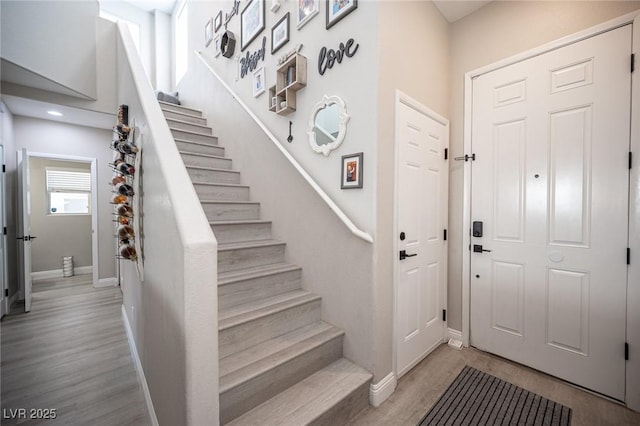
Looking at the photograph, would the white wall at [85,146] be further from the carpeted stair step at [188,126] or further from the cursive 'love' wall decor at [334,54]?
the cursive 'love' wall decor at [334,54]

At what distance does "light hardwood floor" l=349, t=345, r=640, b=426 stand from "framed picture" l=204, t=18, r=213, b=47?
4.79 m

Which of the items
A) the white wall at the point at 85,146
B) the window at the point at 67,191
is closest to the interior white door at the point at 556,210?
the white wall at the point at 85,146

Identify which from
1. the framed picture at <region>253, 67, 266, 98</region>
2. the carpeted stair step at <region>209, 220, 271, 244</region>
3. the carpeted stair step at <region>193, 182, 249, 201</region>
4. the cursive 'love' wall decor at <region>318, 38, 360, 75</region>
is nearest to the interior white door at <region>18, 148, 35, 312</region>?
the carpeted stair step at <region>193, 182, 249, 201</region>

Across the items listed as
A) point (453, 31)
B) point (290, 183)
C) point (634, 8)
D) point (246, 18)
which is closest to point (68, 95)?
point (246, 18)

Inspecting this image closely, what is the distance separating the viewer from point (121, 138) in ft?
6.81

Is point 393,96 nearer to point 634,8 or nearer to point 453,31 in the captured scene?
point 453,31

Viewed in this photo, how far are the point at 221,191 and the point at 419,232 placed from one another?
195 cm

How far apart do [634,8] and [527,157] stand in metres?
Result: 0.99

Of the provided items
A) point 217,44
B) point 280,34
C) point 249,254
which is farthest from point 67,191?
point 280,34

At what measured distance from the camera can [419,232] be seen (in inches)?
81.6

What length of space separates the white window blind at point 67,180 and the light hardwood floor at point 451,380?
654cm

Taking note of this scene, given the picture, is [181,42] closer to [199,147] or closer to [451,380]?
[199,147]

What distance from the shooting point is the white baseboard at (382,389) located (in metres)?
1.68

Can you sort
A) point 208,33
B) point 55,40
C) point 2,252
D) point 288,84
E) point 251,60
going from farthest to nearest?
point 208,33 < point 2,252 < point 251,60 < point 55,40 < point 288,84
